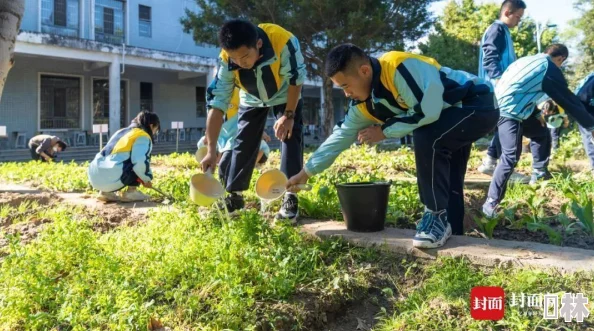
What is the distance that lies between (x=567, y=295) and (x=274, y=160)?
5.98 metres

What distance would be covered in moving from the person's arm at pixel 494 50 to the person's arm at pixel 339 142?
2.57 m

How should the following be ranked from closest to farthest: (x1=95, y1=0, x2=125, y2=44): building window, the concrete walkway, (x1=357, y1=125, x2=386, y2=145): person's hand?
1. the concrete walkway
2. (x1=357, y1=125, x2=386, y2=145): person's hand
3. (x1=95, y1=0, x2=125, y2=44): building window

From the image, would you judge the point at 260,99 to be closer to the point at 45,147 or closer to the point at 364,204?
the point at 364,204

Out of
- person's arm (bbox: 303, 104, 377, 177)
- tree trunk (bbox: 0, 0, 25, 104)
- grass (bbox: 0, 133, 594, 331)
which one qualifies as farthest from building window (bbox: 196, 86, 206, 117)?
person's arm (bbox: 303, 104, 377, 177)

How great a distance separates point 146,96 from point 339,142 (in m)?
19.4

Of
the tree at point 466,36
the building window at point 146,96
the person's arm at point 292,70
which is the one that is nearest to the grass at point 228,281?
the person's arm at point 292,70

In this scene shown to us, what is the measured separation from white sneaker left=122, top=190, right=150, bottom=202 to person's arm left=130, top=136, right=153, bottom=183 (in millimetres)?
298

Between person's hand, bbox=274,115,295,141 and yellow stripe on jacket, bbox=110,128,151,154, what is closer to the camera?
person's hand, bbox=274,115,295,141

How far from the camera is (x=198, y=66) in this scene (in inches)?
765

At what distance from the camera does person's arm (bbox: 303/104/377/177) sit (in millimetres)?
2955

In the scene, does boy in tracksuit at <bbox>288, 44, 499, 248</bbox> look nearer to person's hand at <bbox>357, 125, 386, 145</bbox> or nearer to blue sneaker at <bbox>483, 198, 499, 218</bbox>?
person's hand at <bbox>357, 125, 386, 145</bbox>

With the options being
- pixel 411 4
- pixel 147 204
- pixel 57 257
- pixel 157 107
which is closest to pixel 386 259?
pixel 57 257

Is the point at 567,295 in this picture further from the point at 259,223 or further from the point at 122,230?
the point at 122,230

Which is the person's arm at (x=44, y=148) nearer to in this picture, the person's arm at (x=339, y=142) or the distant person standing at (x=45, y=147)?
the distant person standing at (x=45, y=147)
